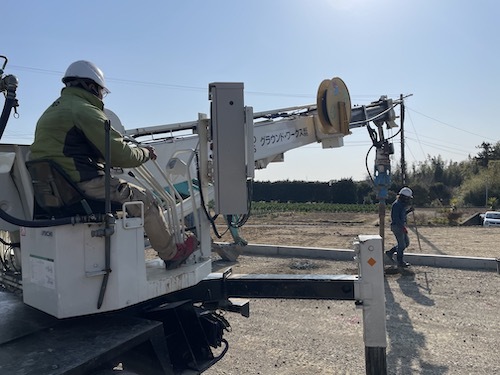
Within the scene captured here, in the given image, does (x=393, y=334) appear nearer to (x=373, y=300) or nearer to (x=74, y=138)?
(x=373, y=300)

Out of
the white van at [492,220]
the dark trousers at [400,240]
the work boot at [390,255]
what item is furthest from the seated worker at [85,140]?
the white van at [492,220]

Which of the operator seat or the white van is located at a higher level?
Answer: the operator seat

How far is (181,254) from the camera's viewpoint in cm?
360

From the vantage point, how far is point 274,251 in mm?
11836

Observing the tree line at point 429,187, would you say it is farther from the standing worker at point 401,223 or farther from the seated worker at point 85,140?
the seated worker at point 85,140

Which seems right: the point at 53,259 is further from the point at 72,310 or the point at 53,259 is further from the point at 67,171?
the point at 67,171

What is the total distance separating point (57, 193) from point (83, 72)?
867mm

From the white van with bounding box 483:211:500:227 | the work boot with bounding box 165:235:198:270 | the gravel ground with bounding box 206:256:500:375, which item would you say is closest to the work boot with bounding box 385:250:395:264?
the gravel ground with bounding box 206:256:500:375

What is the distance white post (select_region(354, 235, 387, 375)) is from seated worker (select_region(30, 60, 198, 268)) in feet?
5.48

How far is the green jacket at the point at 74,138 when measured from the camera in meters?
2.85

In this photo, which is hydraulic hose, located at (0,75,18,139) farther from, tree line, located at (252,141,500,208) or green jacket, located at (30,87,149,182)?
tree line, located at (252,141,500,208)

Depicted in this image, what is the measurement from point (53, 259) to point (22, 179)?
870 mm

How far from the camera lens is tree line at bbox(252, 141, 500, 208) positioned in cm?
3528

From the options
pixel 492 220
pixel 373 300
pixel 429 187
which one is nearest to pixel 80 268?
pixel 373 300
